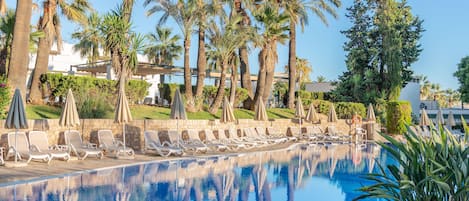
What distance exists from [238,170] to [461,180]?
30.3ft

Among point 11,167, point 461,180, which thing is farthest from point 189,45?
point 461,180

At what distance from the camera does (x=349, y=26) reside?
40.1 meters

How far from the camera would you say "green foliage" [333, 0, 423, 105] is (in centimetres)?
3562

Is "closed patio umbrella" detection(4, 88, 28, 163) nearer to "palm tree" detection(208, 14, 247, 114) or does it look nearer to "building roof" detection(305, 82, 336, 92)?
"palm tree" detection(208, 14, 247, 114)

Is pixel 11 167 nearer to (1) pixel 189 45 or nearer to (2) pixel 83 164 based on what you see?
(2) pixel 83 164

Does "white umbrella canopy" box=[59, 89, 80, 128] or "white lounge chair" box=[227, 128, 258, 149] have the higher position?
"white umbrella canopy" box=[59, 89, 80, 128]

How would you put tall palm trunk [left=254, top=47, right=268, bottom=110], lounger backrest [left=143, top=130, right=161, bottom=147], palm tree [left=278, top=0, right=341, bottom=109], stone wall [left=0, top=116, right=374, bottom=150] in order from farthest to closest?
palm tree [left=278, top=0, right=341, bottom=109] < tall palm trunk [left=254, top=47, right=268, bottom=110] < lounger backrest [left=143, top=130, right=161, bottom=147] < stone wall [left=0, top=116, right=374, bottom=150]

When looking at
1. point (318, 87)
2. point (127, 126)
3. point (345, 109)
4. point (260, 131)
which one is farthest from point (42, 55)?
point (318, 87)

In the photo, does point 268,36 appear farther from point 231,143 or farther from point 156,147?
point 156,147

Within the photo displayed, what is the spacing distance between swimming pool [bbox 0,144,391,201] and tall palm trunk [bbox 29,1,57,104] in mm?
7956

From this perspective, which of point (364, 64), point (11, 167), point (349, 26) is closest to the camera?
point (11, 167)

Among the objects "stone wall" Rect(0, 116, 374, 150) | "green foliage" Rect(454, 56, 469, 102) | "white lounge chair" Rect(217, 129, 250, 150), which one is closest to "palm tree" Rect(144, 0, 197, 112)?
"stone wall" Rect(0, 116, 374, 150)

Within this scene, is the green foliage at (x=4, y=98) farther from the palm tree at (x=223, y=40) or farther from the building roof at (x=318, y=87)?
the building roof at (x=318, y=87)

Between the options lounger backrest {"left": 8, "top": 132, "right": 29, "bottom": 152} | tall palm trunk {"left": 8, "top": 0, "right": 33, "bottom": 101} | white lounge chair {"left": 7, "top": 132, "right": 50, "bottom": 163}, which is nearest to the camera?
white lounge chair {"left": 7, "top": 132, "right": 50, "bottom": 163}
